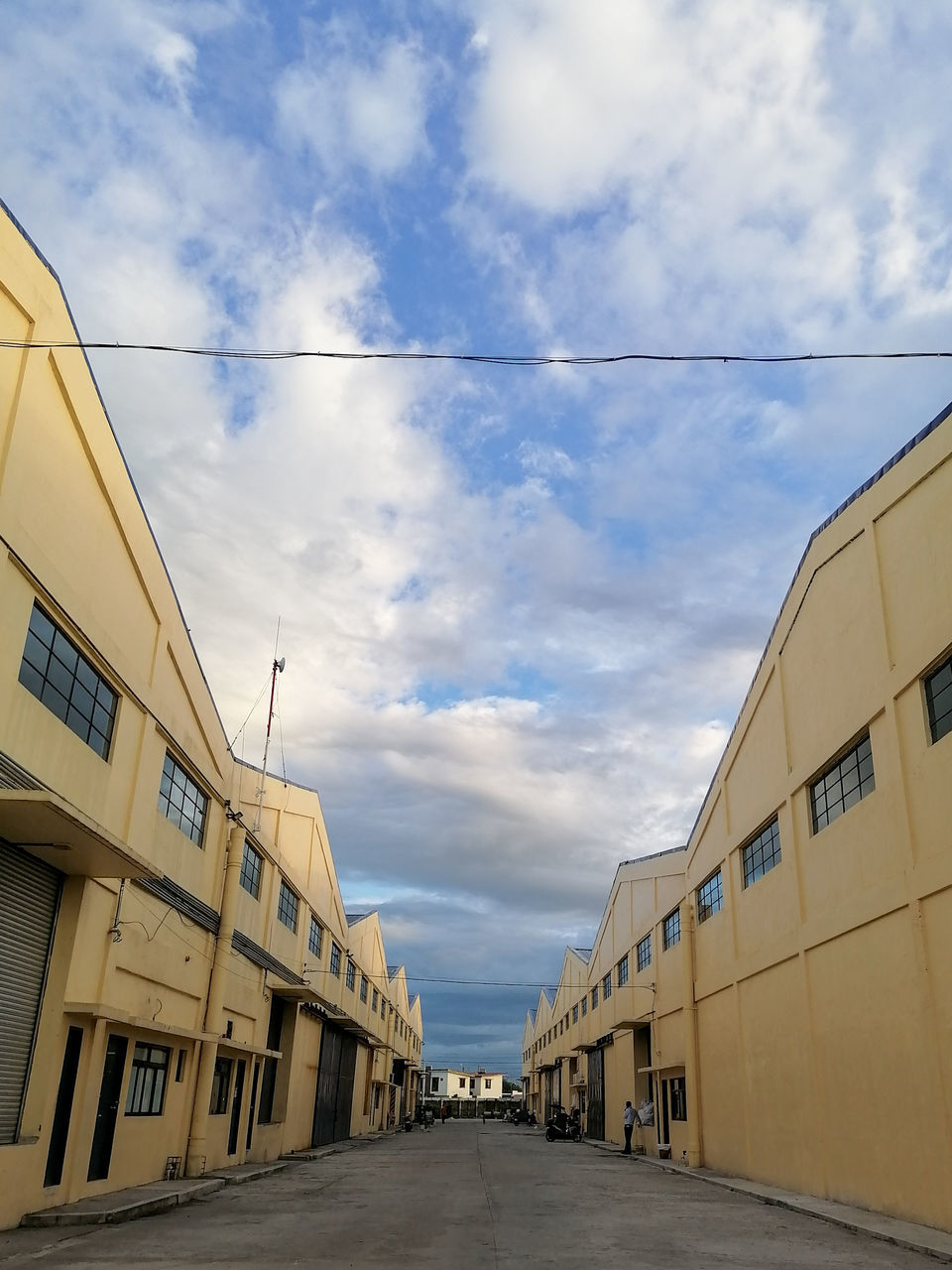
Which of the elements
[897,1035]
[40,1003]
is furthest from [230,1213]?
[897,1035]

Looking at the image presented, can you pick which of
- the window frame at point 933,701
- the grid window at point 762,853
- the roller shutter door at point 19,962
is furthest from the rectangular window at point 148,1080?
the window frame at point 933,701

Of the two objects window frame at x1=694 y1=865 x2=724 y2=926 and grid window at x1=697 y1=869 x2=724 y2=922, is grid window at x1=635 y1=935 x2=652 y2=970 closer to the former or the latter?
window frame at x1=694 y1=865 x2=724 y2=926

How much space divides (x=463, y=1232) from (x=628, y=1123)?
21826 millimetres

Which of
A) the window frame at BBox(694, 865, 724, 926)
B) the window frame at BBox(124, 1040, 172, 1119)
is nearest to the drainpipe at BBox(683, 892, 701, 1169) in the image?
the window frame at BBox(694, 865, 724, 926)

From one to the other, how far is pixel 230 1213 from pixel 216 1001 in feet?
18.8

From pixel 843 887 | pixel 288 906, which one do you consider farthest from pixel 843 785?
pixel 288 906

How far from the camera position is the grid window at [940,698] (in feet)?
42.6

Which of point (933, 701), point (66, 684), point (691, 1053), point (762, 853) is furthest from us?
point (691, 1053)

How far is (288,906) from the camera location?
2825cm

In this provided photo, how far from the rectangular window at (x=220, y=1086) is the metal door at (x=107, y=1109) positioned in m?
5.42

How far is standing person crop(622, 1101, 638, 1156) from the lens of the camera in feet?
104

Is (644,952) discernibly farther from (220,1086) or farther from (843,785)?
(843,785)

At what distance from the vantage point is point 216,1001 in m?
19.3

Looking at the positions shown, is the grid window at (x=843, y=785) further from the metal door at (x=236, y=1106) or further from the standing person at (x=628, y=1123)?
the standing person at (x=628, y=1123)
